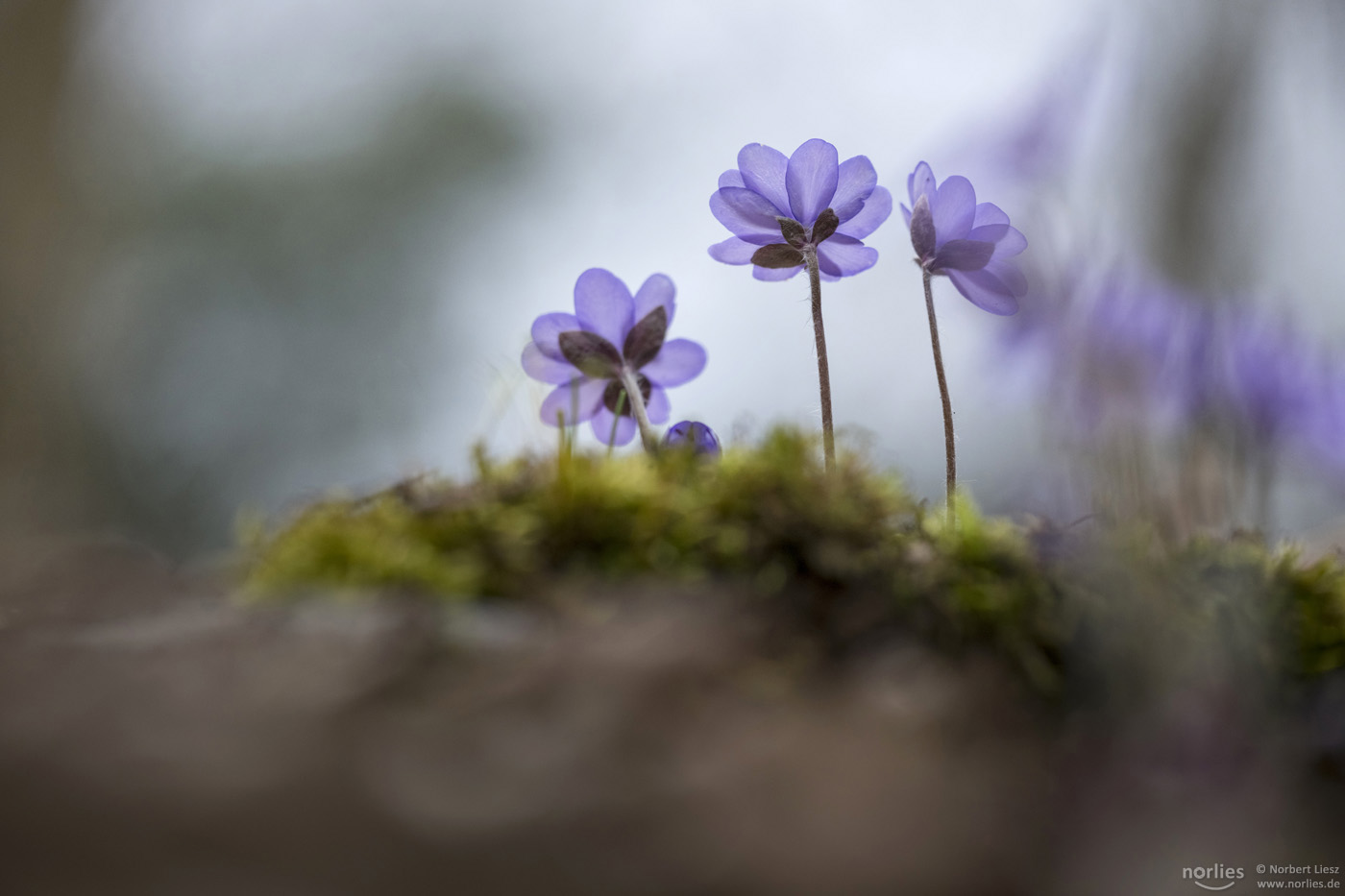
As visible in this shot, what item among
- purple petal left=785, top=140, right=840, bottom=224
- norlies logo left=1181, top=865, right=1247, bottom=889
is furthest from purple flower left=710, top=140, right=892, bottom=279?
norlies logo left=1181, top=865, right=1247, bottom=889

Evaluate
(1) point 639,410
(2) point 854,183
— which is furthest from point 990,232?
(1) point 639,410

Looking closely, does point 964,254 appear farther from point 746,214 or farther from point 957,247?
point 746,214

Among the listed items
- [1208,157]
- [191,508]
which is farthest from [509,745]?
[191,508]

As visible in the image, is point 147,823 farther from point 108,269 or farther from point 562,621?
point 108,269

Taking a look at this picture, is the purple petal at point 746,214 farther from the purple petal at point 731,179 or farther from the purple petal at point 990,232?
the purple petal at point 990,232

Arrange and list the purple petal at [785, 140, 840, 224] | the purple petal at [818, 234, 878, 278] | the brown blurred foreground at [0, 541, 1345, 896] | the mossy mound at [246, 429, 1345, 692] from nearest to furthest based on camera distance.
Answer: the brown blurred foreground at [0, 541, 1345, 896] < the mossy mound at [246, 429, 1345, 692] < the purple petal at [785, 140, 840, 224] < the purple petal at [818, 234, 878, 278]

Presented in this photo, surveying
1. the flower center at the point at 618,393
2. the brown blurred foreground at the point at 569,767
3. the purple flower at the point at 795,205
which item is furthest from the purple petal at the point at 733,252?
the brown blurred foreground at the point at 569,767

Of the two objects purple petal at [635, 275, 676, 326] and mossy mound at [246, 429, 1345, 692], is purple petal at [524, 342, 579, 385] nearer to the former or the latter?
purple petal at [635, 275, 676, 326]
